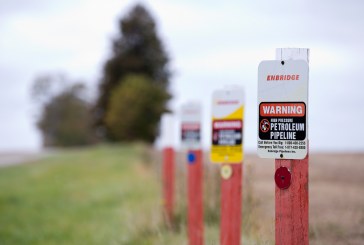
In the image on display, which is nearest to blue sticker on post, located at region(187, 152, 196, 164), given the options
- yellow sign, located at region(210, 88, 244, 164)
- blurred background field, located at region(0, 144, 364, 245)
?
blurred background field, located at region(0, 144, 364, 245)

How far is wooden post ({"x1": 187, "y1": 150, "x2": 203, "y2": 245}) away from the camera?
581 cm

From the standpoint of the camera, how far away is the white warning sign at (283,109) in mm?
3404

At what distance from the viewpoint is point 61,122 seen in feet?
224

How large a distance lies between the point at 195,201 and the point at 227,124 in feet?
5.14

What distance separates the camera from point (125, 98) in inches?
1421

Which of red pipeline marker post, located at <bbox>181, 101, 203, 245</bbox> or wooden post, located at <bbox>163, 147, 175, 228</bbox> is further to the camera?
wooden post, located at <bbox>163, 147, 175, 228</bbox>

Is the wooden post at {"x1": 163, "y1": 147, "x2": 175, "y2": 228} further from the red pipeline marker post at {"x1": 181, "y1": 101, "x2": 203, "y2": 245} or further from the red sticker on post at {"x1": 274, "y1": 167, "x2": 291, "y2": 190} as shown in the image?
the red sticker on post at {"x1": 274, "y1": 167, "x2": 291, "y2": 190}

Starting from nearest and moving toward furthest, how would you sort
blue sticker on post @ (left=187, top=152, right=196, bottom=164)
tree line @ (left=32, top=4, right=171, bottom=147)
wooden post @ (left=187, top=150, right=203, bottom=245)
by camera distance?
wooden post @ (left=187, top=150, right=203, bottom=245)
blue sticker on post @ (left=187, top=152, right=196, bottom=164)
tree line @ (left=32, top=4, right=171, bottom=147)

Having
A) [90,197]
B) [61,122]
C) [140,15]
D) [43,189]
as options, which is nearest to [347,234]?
[90,197]

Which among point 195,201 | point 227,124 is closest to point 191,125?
point 195,201

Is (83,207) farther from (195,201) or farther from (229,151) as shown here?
(229,151)

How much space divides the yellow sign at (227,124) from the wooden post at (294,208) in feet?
4.69

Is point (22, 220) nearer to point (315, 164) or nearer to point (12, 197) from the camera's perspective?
point (12, 197)


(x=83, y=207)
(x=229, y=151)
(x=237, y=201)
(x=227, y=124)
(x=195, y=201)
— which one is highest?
(x=227, y=124)
